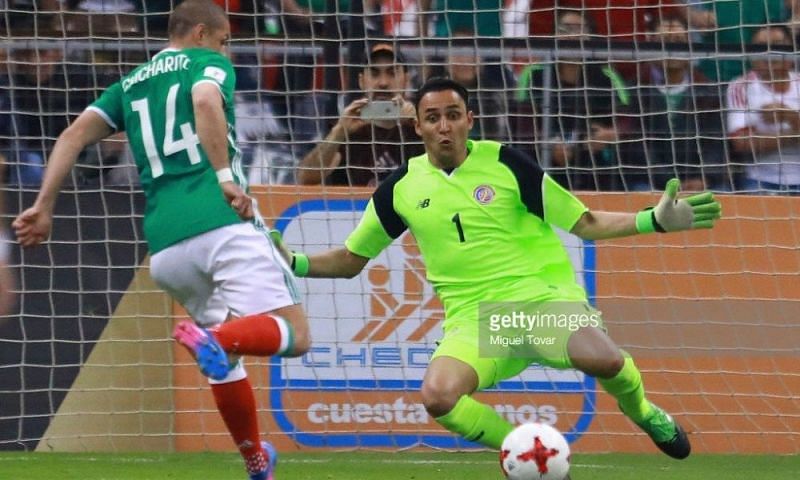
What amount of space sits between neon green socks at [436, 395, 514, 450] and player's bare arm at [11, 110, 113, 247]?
184 cm

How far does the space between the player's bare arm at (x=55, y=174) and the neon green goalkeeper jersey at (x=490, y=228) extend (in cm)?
155

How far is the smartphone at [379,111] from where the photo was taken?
9.36 metres

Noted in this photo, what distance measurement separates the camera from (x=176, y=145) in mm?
6066

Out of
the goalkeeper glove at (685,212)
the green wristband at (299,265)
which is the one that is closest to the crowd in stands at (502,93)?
the green wristband at (299,265)

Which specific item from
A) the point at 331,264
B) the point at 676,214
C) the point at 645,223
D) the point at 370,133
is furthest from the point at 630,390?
the point at 370,133

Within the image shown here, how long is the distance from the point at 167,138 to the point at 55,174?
1.55 ft

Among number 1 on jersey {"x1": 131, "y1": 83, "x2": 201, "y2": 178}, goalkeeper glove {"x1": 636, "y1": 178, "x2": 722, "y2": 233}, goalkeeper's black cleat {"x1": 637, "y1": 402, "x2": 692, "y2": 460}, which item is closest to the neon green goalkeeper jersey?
goalkeeper glove {"x1": 636, "y1": 178, "x2": 722, "y2": 233}

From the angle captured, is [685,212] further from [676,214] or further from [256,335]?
[256,335]

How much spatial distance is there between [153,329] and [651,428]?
136 inches

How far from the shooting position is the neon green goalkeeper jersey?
273 inches

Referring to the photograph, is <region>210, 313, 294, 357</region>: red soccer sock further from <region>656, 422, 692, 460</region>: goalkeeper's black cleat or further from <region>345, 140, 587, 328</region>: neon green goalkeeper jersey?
<region>656, 422, 692, 460</region>: goalkeeper's black cleat

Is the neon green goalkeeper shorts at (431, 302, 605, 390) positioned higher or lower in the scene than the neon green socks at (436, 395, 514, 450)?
higher

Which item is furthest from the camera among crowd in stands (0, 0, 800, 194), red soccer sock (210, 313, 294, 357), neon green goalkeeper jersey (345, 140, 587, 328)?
crowd in stands (0, 0, 800, 194)
